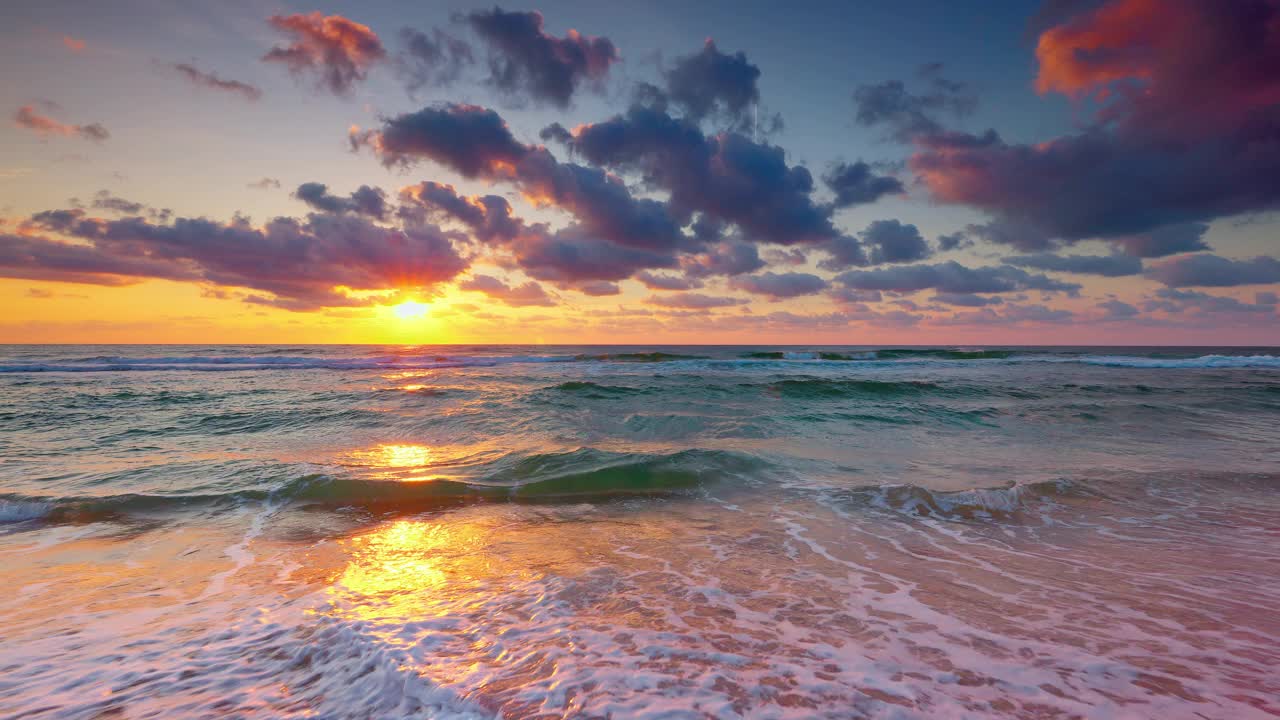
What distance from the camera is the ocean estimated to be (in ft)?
9.50

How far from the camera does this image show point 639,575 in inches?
179

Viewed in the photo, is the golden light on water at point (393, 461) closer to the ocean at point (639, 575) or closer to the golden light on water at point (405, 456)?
the golden light on water at point (405, 456)

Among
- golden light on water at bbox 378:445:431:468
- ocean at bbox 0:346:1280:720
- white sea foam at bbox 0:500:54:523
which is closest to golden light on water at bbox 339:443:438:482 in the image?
golden light on water at bbox 378:445:431:468

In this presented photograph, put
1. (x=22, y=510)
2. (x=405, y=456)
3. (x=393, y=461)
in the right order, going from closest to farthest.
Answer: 1. (x=22, y=510)
2. (x=393, y=461)
3. (x=405, y=456)

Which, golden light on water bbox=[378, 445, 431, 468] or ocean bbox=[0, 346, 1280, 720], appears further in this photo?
golden light on water bbox=[378, 445, 431, 468]

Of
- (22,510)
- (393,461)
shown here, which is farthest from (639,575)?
(22,510)

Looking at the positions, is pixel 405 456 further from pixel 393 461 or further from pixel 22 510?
pixel 22 510

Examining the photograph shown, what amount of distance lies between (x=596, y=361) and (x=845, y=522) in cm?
3732

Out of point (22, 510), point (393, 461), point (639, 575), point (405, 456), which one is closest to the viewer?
point (639, 575)

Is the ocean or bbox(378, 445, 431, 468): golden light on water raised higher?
the ocean

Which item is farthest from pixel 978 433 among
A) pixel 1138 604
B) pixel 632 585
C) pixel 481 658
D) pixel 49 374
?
pixel 49 374

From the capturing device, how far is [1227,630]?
3473 mm

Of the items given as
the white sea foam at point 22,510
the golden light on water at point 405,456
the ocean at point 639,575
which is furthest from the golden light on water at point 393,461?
the white sea foam at point 22,510

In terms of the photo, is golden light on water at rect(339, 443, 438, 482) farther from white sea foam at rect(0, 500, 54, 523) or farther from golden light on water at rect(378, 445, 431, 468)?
white sea foam at rect(0, 500, 54, 523)
